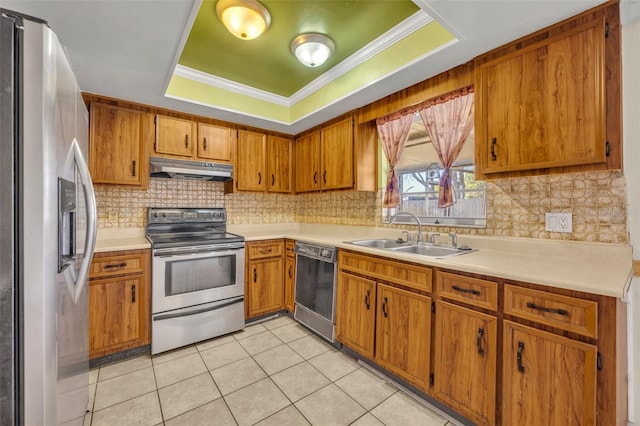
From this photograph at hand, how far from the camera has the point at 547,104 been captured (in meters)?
1.52

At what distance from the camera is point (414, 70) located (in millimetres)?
1975

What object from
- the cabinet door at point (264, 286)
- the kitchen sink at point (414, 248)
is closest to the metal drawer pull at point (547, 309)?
the kitchen sink at point (414, 248)

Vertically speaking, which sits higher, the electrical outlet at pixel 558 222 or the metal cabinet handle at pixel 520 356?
the electrical outlet at pixel 558 222

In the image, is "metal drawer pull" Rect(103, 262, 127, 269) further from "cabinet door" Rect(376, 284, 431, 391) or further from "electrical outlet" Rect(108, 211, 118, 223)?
"cabinet door" Rect(376, 284, 431, 391)

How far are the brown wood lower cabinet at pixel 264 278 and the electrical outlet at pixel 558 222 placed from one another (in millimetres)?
2325

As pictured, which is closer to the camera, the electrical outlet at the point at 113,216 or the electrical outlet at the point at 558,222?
the electrical outlet at the point at 558,222

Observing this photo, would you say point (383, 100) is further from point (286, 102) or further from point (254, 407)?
point (254, 407)

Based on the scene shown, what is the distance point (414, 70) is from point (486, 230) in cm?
127

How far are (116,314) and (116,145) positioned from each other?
1464 mm

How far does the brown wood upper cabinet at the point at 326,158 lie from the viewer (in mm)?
2842

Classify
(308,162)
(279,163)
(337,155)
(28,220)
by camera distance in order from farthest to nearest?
(279,163) → (308,162) → (337,155) → (28,220)

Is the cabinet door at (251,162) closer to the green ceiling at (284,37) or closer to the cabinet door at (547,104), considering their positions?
the green ceiling at (284,37)

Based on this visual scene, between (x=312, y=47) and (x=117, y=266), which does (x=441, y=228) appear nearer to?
(x=312, y=47)

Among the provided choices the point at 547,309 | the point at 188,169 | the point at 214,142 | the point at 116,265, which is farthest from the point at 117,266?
the point at 547,309
